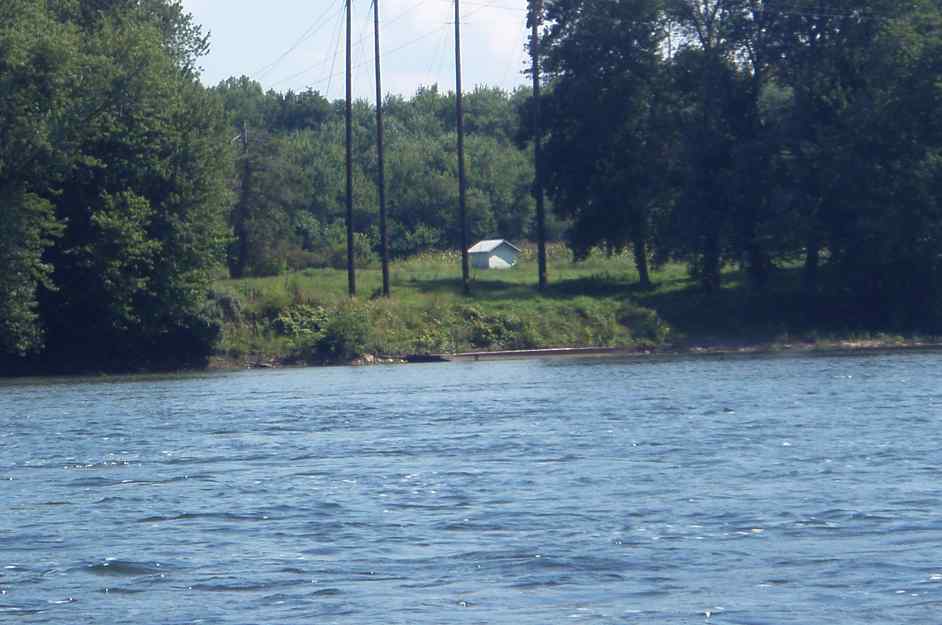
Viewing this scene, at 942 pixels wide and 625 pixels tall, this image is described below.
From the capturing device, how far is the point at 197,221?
165 feet

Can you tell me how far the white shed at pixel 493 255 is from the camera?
84.8 meters

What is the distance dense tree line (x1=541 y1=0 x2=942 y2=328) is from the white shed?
52.2 feet

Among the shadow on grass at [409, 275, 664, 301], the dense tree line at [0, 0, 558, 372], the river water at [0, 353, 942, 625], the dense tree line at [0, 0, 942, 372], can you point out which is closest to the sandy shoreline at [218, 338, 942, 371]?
the dense tree line at [0, 0, 942, 372]

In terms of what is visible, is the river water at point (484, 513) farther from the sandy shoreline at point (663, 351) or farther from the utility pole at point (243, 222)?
the utility pole at point (243, 222)

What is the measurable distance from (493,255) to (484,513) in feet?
236

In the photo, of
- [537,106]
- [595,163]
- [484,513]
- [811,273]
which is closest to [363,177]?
[537,106]

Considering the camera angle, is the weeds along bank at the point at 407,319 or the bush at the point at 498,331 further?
the bush at the point at 498,331

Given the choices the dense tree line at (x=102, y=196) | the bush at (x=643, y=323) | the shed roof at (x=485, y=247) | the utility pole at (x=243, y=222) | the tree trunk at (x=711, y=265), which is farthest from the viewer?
the shed roof at (x=485, y=247)

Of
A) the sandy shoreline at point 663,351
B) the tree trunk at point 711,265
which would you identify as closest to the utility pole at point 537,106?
the tree trunk at point 711,265

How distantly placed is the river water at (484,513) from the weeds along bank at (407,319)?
72.8 ft

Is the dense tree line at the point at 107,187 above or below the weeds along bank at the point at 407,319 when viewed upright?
above

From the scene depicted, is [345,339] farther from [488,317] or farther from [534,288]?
[534,288]

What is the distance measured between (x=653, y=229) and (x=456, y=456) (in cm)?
4667

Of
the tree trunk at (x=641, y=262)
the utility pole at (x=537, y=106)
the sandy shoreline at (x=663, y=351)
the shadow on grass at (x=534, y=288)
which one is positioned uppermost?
the utility pole at (x=537, y=106)
